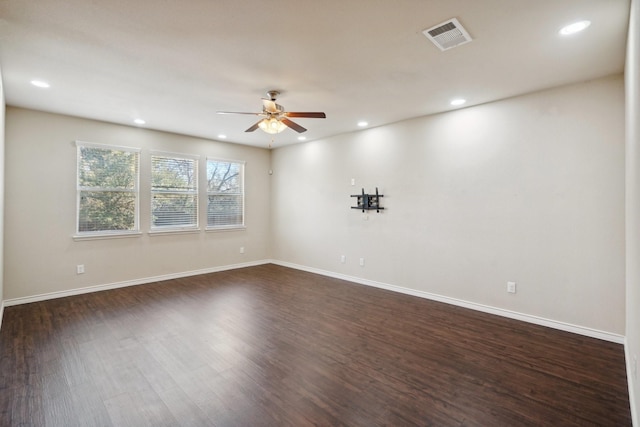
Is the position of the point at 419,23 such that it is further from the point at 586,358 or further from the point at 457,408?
the point at 586,358

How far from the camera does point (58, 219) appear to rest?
4352 mm

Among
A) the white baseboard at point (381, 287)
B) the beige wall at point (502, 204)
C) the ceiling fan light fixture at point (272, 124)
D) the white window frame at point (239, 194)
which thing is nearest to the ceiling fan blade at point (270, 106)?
the ceiling fan light fixture at point (272, 124)

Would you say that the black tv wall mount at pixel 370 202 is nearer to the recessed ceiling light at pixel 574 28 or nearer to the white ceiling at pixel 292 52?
the white ceiling at pixel 292 52

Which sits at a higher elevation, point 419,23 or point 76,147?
point 419,23

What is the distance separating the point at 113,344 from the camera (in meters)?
2.93

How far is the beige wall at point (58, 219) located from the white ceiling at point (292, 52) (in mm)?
510

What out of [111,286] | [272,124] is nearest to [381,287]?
[272,124]

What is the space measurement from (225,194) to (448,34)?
5.08 m

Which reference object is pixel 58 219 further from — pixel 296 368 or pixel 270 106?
pixel 296 368

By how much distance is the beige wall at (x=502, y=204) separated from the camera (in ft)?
10.0

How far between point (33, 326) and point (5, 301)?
1167 mm

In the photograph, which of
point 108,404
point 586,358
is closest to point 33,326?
point 108,404

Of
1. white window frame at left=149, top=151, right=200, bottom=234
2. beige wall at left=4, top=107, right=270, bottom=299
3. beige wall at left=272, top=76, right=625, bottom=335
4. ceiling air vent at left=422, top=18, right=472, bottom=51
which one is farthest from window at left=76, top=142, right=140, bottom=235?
ceiling air vent at left=422, top=18, right=472, bottom=51

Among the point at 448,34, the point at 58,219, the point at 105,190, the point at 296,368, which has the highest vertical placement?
the point at 448,34
